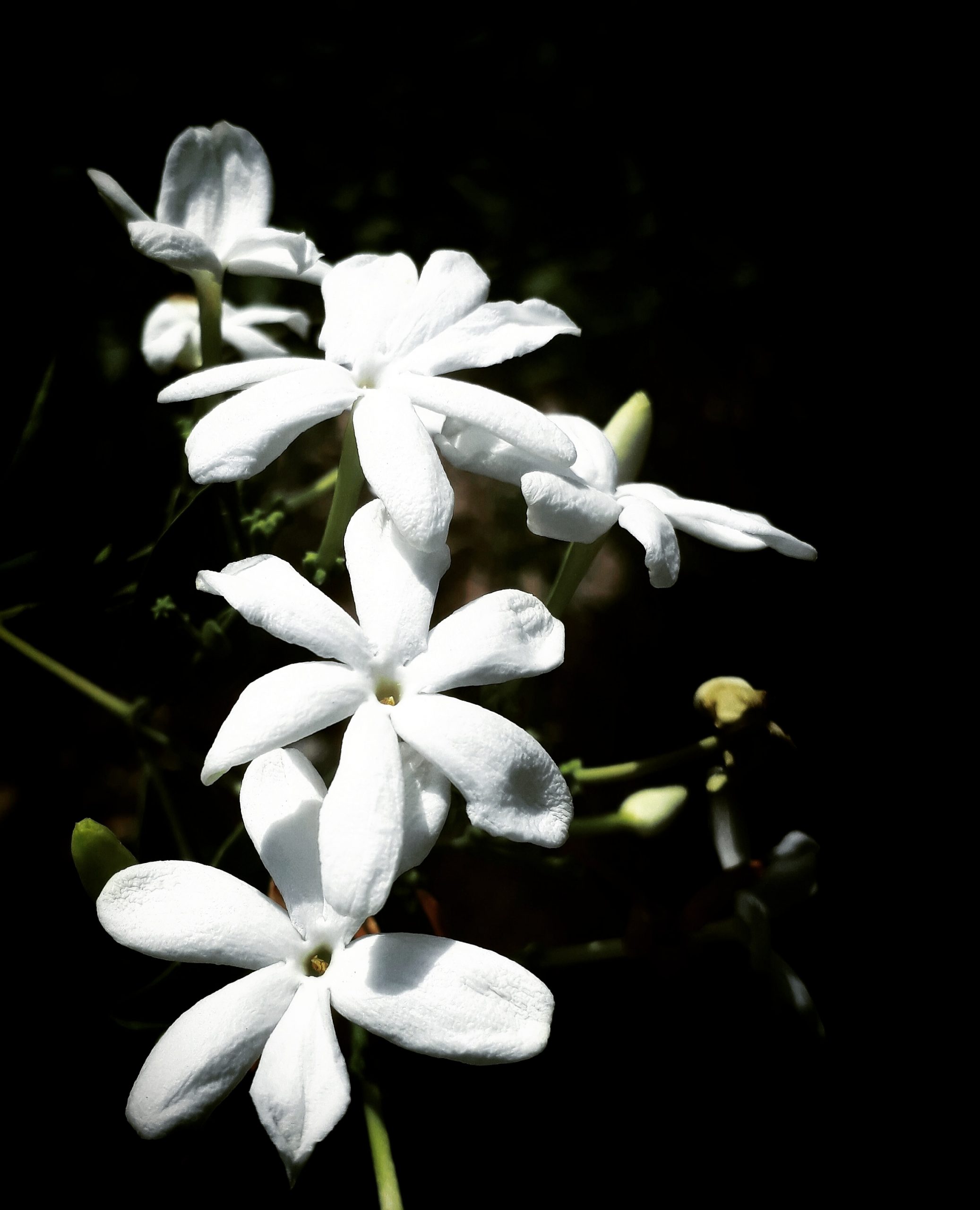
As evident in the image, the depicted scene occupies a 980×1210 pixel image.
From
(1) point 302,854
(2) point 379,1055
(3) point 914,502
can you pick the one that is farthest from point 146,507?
(3) point 914,502

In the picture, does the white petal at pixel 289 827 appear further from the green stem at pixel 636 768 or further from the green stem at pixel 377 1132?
the green stem at pixel 636 768

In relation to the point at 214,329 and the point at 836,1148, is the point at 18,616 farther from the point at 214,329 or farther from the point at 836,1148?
the point at 836,1148

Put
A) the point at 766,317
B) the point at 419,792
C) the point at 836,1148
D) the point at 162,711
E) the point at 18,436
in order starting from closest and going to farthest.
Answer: the point at 419,792, the point at 18,436, the point at 836,1148, the point at 162,711, the point at 766,317

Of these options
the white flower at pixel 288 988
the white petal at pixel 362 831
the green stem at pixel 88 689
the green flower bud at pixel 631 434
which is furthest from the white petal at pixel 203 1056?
the green flower bud at pixel 631 434

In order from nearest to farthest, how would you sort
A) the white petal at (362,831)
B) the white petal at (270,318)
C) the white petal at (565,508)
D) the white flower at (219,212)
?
the white petal at (362,831)
the white petal at (565,508)
the white flower at (219,212)
the white petal at (270,318)

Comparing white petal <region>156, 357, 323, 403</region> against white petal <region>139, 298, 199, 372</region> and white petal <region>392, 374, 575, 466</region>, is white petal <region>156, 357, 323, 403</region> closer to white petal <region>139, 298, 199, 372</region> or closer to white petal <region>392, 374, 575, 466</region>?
white petal <region>392, 374, 575, 466</region>

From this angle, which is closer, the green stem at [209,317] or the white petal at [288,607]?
the white petal at [288,607]

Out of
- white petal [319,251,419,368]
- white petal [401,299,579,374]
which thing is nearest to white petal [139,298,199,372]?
white petal [319,251,419,368]
